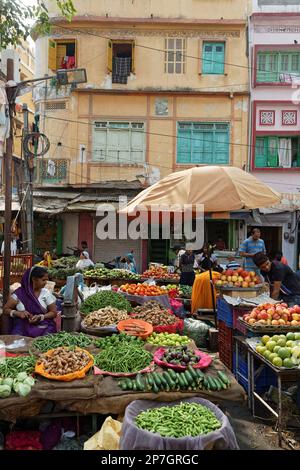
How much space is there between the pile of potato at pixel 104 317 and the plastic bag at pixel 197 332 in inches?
53.4

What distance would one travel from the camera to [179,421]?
10.7 feet

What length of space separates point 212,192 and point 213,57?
13502mm

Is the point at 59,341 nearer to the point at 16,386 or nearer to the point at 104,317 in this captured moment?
the point at 16,386

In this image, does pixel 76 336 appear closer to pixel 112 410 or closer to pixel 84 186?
pixel 112 410

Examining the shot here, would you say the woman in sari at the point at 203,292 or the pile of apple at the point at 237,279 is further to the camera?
the woman in sari at the point at 203,292

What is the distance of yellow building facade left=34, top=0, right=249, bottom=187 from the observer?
17.4 metres

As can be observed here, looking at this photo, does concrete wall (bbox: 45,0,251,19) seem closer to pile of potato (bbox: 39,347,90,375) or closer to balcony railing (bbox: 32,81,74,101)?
balcony railing (bbox: 32,81,74,101)

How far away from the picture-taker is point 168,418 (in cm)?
334

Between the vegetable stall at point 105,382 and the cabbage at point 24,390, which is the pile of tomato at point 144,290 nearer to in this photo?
the vegetable stall at point 105,382

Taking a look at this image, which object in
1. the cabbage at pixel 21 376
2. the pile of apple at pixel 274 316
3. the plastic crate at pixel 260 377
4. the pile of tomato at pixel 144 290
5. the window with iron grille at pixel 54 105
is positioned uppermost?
the window with iron grille at pixel 54 105

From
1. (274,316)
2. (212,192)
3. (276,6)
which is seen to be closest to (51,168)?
(276,6)

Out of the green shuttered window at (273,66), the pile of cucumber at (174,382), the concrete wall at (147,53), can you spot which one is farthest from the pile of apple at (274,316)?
the green shuttered window at (273,66)

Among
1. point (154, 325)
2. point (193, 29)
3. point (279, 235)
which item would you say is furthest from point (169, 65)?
point (154, 325)

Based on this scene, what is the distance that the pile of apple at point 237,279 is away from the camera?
6877 mm
